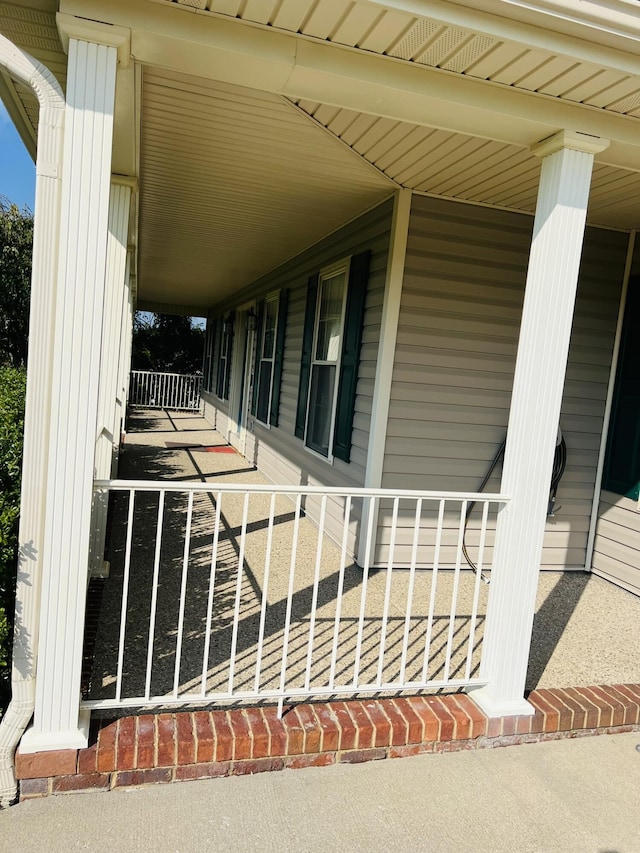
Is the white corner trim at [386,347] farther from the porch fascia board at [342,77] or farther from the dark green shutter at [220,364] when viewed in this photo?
the dark green shutter at [220,364]

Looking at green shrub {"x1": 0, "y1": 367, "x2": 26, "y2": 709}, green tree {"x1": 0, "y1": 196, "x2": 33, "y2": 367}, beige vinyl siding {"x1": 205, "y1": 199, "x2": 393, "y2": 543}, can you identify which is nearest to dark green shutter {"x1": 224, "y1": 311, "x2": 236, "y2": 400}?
beige vinyl siding {"x1": 205, "y1": 199, "x2": 393, "y2": 543}

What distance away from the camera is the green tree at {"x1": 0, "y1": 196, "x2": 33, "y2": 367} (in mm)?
10016

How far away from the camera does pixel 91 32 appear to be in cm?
184

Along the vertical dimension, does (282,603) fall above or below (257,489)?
below

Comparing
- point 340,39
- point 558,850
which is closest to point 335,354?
point 340,39

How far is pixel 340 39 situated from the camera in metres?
2.03

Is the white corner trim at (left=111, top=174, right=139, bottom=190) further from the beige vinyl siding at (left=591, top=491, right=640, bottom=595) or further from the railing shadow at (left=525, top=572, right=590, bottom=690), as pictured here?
the beige vinyl siding at (left=591, top=491, right=640, bottom=595)

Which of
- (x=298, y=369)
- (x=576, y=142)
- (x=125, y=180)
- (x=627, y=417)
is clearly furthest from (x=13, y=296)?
(x=576, y=142)

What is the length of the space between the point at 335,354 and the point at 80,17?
3.40 meters

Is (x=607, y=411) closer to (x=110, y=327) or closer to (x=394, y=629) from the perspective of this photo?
(x=394, y=629)

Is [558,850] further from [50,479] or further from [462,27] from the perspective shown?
[462,27]

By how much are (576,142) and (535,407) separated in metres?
1.03

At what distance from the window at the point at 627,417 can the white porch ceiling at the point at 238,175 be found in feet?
6.54

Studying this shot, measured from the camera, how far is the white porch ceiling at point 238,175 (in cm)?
291
